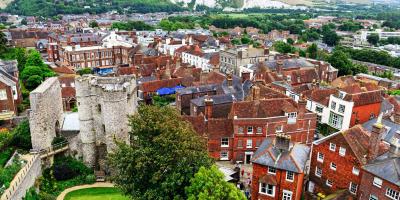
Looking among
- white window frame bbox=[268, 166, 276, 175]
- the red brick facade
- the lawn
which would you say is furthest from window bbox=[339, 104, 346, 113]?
the lawn

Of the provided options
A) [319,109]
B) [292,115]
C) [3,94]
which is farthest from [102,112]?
[319,109]

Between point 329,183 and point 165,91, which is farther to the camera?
point 165,91

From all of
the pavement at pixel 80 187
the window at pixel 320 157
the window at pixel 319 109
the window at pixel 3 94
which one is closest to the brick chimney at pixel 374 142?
the window at pixel 320 157

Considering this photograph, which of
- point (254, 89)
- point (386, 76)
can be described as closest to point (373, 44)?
point (386, 76)

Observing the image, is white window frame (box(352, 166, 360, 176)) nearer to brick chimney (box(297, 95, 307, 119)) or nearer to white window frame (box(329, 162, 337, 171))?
white window frame (box(329, 162, 337, 171))

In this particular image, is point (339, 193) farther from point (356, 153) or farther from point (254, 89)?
point (254, 89)

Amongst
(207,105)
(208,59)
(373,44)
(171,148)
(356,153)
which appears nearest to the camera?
(171,148)

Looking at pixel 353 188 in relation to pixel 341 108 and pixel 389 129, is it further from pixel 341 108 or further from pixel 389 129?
pixel 341 108

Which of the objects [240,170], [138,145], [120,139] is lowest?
[240,170]
